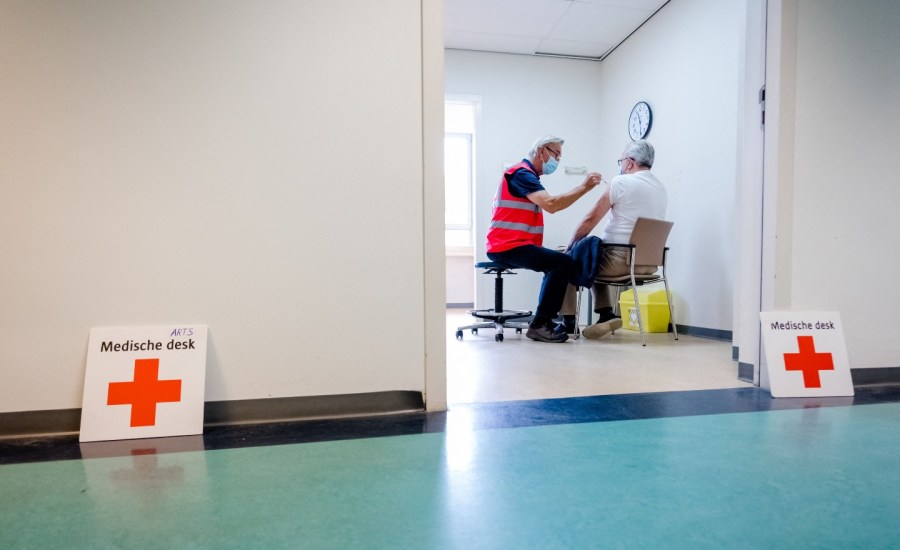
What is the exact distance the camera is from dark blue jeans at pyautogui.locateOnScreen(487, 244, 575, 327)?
9.31ft

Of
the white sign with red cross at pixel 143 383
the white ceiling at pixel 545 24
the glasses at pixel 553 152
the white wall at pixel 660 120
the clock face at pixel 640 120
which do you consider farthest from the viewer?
the clock face at pixel 640 120

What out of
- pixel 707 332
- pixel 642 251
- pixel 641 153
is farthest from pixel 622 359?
pixel 641 153

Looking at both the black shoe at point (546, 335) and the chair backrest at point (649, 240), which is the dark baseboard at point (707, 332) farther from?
the black shoe at point (546, 335)

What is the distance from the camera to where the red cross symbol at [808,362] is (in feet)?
5.34

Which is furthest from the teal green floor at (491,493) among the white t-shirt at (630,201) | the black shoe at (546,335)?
the white t-shirt at (630,201)

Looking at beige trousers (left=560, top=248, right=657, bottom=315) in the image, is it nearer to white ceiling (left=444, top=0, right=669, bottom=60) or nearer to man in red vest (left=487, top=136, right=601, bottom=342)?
man in red vest (left=487, top=136, right=601, bottom=342)

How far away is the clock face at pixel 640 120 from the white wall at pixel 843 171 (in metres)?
2.03

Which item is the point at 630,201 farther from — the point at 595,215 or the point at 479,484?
the point at 479,484

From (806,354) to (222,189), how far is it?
1903 mm

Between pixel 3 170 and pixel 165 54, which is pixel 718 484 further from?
pixel 3 170

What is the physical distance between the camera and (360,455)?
1084 millimetres

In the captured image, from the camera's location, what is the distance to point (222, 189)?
134 centimetres

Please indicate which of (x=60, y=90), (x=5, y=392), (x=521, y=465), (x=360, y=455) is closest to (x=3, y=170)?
(x=60, y=90)

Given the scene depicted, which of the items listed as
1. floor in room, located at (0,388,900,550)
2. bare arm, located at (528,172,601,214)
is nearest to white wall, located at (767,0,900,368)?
floor in room, located at (0,388,900,550)
